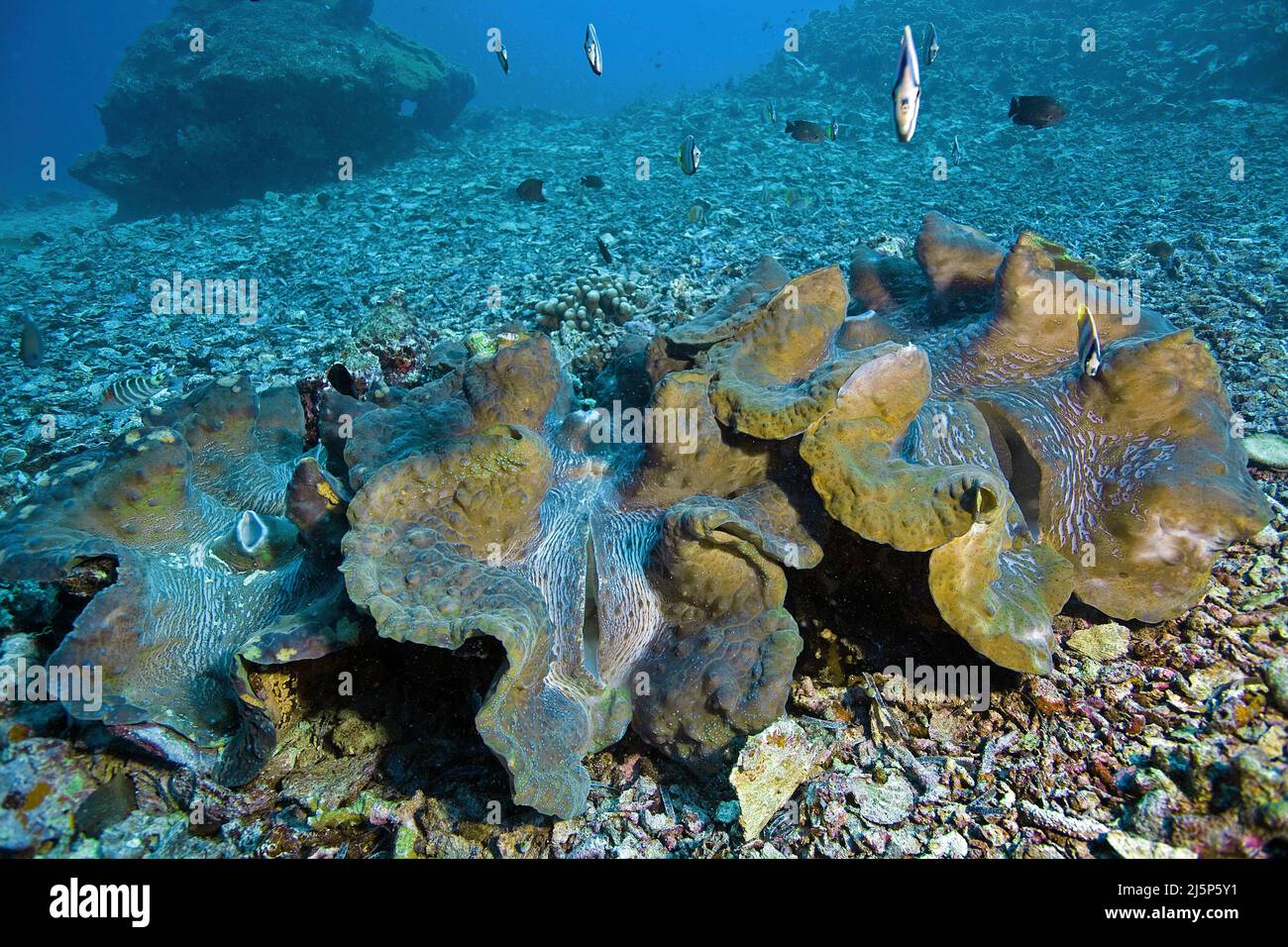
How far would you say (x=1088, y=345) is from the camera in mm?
2395

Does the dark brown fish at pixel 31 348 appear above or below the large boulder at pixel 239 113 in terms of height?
below

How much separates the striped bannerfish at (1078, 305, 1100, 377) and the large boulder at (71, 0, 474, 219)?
66.0 ft

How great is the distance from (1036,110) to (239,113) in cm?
1969

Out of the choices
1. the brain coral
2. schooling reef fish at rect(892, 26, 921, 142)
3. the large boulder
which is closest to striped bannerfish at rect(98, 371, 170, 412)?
the brain coral

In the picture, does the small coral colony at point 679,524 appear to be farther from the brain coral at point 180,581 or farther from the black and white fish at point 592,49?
the black and white fish at point 592,49

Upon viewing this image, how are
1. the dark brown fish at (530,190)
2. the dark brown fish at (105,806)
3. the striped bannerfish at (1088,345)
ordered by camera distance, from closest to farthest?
the dark brown fish at (105,806) → the striped bannerfish at (1088,345) → the dark brown fish at (530,190)

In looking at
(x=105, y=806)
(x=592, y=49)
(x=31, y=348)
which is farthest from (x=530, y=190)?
(x=105, y=806)

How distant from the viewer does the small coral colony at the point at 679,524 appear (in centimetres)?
203

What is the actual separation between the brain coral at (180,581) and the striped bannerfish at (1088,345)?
3.00 meters

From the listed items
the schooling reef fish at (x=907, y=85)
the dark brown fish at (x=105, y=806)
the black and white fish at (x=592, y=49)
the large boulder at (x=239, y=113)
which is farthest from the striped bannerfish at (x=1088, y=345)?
the large boulder at (x=239, y=113)

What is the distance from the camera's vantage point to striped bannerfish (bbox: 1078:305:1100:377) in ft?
7.77

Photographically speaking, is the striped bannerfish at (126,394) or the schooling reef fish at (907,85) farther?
the striped bannerfish at (126,394)

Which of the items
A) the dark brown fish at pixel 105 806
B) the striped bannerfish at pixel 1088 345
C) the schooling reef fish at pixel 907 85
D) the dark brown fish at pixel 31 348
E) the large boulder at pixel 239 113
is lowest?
the dark brown fish at pixel 105 806

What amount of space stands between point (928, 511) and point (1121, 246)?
7334 millimetres
